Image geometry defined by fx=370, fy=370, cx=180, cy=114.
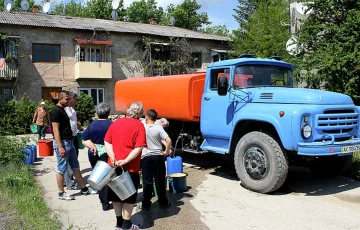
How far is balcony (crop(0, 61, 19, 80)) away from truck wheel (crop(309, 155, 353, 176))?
62.8ft

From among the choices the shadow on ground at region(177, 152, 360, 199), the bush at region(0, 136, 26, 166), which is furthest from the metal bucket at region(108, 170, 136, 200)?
the bush at region(0, 136, 26, 166)

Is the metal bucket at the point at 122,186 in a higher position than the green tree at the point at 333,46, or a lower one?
lower

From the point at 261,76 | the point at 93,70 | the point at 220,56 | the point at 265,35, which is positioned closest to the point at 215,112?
the point at 261,76

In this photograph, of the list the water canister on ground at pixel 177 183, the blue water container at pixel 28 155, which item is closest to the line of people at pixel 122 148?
the water canister on ground at pixel 177 183

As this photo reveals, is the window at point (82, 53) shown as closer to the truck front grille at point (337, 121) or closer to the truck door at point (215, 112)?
the truck door at point (215, 112)

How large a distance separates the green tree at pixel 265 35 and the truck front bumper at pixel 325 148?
56.6 ft

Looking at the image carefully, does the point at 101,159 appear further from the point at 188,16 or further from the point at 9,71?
the point at 188,16

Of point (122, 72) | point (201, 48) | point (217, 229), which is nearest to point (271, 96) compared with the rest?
point (217, 229)

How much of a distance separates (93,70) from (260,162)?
19.7 metres

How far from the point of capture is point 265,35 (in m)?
24.3

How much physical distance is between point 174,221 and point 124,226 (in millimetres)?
873

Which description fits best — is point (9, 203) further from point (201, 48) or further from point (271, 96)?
point (201, 48)

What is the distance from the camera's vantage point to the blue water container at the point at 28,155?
349 inches

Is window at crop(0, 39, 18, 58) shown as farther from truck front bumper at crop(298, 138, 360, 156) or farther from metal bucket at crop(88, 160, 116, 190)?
truck front bumper at crop(298, 138, 360, 156)
